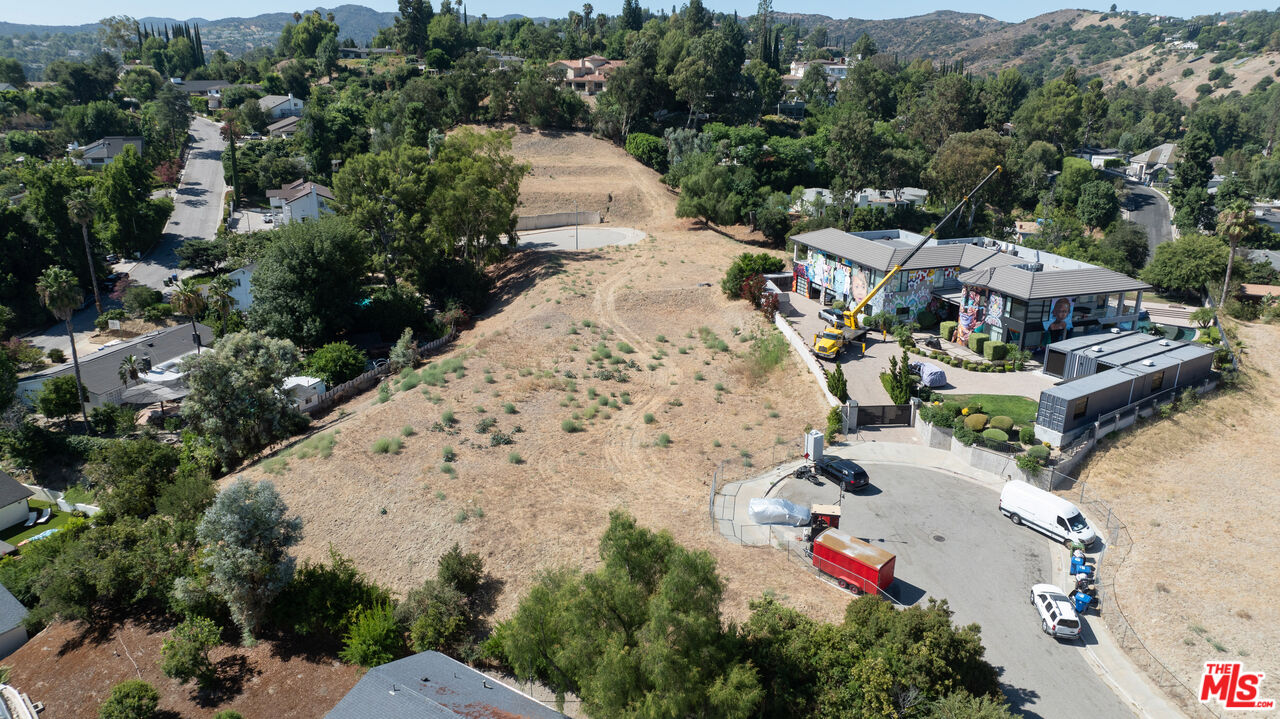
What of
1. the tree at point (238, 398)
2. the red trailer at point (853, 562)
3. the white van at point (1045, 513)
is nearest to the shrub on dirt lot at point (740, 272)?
the white van at point (1045, 513)

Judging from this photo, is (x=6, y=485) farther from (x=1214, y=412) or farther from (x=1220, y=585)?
(x=1214, y=412)

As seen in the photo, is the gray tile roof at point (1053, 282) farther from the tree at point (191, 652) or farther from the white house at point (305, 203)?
the white house at point (305, 203)

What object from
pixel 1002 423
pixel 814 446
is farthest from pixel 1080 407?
pixel 814 446

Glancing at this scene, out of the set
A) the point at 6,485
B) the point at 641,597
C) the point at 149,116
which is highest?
the point at 149,116

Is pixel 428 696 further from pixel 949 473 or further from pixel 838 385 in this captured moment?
pixel 838 385

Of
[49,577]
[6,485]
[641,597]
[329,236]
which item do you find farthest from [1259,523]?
[6,485]

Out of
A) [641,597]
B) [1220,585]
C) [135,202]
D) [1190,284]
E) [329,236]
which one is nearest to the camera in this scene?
[641,597]
